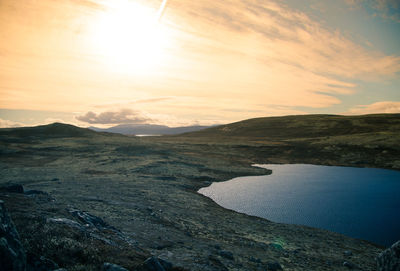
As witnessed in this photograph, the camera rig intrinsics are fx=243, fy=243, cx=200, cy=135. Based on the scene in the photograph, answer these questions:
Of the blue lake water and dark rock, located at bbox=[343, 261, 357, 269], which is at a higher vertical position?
dark rock, located at bbox=[343, 261, 357, 269]

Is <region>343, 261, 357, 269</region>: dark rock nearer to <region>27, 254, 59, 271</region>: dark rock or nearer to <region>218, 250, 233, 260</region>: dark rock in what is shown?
<region>218, 250, 233, 260</region>: dark rock

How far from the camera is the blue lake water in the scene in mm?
28922

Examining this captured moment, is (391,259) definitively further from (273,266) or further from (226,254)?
(226,254)

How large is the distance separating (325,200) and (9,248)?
136ft

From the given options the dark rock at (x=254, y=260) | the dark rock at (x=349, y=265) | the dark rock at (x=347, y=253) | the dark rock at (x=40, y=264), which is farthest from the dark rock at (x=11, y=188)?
the dark rock at (x=347, y=253)

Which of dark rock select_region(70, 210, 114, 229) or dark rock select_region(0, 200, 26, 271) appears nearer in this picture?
dark rock select_region(0, 200, 26, 271)

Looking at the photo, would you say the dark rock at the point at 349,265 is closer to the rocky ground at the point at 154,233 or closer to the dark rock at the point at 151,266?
the rocky ground at the point at 154,233

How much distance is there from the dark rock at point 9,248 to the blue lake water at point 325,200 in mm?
27323

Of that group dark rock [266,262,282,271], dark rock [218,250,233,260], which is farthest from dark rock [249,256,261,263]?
dark rock [218,250,233,260]

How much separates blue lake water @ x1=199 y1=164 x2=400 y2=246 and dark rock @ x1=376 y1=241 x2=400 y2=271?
16.4 m

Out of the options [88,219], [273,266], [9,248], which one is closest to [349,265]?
[273,266]

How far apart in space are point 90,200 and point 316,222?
26324mm

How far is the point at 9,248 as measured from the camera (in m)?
7.29

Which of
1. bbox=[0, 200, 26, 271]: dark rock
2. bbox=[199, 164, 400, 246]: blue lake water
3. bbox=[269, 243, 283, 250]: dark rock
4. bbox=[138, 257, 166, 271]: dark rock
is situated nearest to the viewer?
bbox=[0, 200, 26, 271]: dark rock
